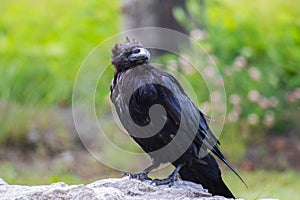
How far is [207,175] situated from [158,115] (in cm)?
53

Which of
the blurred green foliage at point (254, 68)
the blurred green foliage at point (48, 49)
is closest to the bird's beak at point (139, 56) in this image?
the blurred green foliage at point (254, 68)

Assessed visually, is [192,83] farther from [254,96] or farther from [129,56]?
[129,56]

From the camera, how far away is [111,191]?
14.1ft

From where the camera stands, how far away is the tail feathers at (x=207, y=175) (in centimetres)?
504

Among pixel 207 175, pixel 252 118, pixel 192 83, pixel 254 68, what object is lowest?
pixel 207 175

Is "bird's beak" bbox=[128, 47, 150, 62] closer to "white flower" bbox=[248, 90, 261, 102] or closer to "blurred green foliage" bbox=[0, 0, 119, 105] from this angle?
"white flower" bbox=[248, 90, 261, 102]

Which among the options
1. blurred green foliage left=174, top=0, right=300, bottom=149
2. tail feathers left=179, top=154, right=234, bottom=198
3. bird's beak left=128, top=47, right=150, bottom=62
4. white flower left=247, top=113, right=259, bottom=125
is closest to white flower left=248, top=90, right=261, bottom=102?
blurred green foliage left=174, top=0, right=300, bottom=149

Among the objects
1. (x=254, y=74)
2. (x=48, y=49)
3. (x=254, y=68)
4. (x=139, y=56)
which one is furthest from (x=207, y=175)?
(x=48, y=49)

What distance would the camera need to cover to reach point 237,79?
371 inches

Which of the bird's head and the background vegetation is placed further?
the background vegetation

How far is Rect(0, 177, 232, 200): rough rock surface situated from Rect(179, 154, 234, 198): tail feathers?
0.48 feet

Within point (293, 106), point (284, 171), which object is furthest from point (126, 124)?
point (293, 106)

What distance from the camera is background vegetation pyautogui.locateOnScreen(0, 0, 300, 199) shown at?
8.86 metres

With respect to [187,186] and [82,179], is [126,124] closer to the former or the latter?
[187,186]
